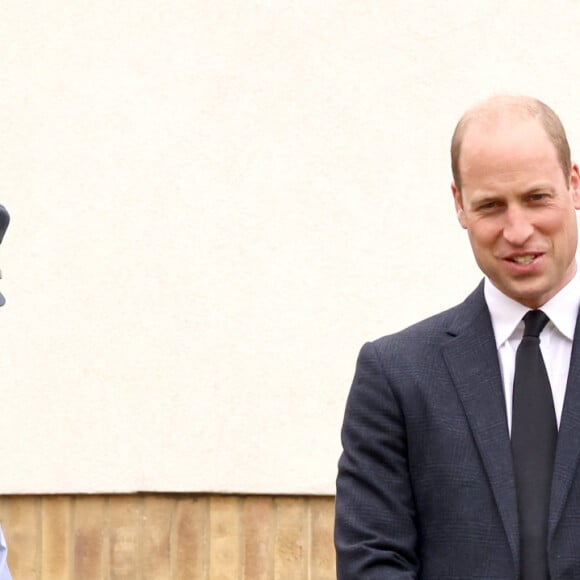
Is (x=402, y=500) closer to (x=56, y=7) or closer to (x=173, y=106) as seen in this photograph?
(x=173, y=106)

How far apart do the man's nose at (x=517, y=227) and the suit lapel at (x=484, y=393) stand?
0.85 feet

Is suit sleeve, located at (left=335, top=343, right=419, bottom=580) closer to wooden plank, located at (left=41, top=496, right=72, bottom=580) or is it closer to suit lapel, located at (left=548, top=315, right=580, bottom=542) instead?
suit lapel, located at (left=548, top=315, right=580, bottom=542)

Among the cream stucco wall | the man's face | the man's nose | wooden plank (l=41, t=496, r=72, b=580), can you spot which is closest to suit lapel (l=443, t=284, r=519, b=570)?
the man's face

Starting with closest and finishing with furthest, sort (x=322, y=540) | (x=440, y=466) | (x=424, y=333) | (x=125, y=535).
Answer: (x=440, y=466) → (x=424, y=333) → (x=322, y=540) → (x=125, y=535)

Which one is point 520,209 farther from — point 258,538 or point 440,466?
point 258,538

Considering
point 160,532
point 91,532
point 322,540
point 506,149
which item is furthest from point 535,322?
point 91,532

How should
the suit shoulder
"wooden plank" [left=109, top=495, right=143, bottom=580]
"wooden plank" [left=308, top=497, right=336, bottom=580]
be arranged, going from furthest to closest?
"wooden plank" [left=109, top=495, right=143, bottom=580]
"wooden plank" [left=308, top=497, right=336, bottom=580]
the suit shoulder

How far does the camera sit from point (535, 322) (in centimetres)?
303

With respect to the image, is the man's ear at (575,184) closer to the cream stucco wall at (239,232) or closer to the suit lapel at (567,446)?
the suit lapel at (567,446)

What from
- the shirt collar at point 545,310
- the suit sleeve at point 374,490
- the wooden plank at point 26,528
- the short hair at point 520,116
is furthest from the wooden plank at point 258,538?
the short hair at point 520,116

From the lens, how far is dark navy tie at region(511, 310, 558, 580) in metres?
2.88

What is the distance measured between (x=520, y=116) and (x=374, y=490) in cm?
82

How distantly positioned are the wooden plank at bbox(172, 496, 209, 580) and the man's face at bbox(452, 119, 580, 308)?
2939 mm

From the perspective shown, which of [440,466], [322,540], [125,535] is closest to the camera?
[440,466]
